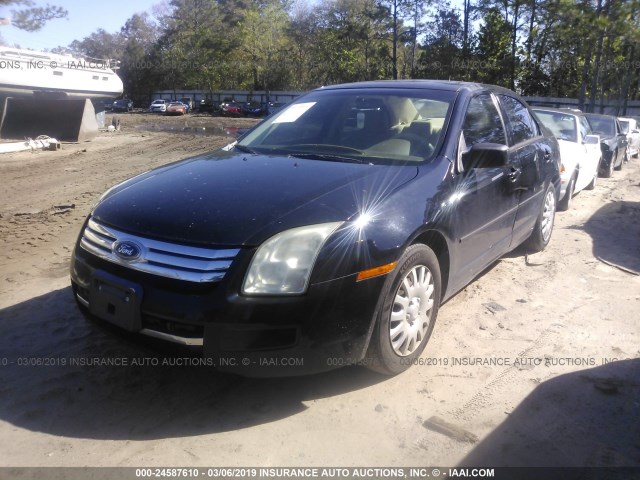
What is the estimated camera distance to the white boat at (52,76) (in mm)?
19047

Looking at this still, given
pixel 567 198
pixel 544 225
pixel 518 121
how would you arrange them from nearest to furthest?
1. pixel 518 121
2. pixel 544 225
3. pixel 567 198

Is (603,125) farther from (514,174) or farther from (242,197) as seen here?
(242,197)

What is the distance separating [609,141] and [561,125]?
4063 millimetres

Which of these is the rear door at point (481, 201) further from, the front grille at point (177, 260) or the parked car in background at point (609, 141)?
the parked car in background at point (609, 141)

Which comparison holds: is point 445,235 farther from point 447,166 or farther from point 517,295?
point 517,295

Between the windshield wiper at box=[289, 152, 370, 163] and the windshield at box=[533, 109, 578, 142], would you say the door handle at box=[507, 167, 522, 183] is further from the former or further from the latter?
the windshield at box=[533, 109, 578, 142]

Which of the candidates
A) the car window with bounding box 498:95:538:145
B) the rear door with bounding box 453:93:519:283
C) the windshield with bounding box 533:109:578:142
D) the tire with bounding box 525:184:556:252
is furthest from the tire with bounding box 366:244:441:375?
the windshield with bounding box 533:109:578:142

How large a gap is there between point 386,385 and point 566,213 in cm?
589

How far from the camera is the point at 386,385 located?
10.2ft

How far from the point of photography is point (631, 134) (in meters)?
15.5

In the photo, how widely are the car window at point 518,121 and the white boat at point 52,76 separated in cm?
1930

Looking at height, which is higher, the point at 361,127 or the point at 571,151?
the point at 361,127

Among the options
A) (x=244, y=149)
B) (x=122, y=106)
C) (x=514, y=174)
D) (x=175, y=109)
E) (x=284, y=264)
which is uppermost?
(x=122, y=106)

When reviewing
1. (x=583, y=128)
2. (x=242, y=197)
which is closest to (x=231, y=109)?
(x=583, y=128)
